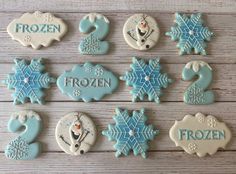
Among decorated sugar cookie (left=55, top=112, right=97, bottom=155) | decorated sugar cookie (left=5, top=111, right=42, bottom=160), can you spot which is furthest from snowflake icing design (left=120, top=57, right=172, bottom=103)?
decorated sugar cookie (left=5, top=111, right=42, bottom=160)

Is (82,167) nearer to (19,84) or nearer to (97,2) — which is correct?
(19,84)

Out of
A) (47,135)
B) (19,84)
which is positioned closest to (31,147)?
(47,135)

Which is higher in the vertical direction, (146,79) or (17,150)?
(146,79)

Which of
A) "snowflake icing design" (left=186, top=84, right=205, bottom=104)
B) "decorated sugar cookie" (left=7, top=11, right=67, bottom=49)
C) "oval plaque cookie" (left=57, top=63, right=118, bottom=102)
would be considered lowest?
"snowflake icing design" (left=186, top=84, right=205, bottom=104)

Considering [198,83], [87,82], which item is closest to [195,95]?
[198,83]

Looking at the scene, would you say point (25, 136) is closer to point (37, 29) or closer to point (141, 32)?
point (37, 29)

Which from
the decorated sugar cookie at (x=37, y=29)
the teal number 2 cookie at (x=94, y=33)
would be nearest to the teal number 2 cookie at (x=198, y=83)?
the teal number 2 cookie at (x=94, y=33)

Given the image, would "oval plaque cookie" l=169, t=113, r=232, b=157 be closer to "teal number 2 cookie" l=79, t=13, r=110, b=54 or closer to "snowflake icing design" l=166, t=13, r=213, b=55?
"snowflake icing design" l=166, t=13, r=213, b=55
